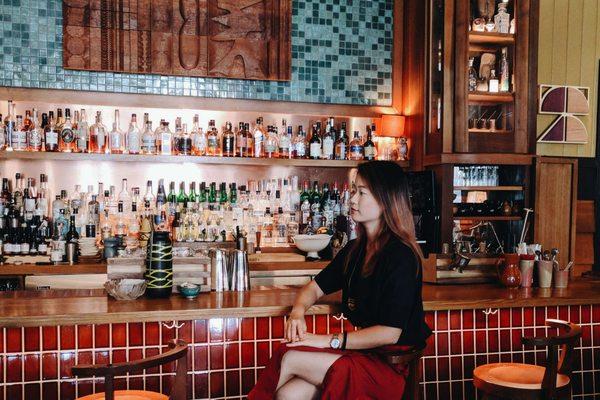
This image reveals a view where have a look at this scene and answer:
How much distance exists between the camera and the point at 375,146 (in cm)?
532

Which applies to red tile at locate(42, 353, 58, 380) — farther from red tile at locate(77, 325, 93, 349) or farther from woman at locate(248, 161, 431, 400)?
woman at locate(248, 161, 431, 400)

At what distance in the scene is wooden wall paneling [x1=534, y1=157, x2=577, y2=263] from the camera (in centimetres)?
482

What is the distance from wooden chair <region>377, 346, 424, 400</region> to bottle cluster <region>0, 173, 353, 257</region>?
256 cm

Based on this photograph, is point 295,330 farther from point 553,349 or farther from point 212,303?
point 553,349

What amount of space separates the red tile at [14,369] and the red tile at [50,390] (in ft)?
0.34

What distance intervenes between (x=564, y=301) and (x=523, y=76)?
2346mm

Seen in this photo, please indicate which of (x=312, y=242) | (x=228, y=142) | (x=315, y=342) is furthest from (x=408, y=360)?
(x=228, y=142)

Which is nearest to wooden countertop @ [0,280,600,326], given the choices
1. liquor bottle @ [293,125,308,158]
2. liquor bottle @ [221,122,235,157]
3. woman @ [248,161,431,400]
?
woman @ [248,161,431,400]

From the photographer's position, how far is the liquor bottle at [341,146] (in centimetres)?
516

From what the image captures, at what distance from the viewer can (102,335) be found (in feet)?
8.51

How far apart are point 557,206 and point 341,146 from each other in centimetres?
179

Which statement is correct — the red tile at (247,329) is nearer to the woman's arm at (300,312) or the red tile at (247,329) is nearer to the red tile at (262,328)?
the red tile at (262,328)

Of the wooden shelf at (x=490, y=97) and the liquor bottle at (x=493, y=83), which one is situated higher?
the liquor bottle at (x=493, y=83)

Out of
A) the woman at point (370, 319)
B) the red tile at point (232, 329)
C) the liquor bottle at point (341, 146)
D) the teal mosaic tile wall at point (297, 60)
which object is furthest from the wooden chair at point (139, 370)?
the liquor bottle at point (341, 146)
